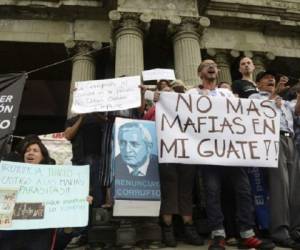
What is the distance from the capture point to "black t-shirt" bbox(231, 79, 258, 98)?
657 cm

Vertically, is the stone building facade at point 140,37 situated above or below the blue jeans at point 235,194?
above

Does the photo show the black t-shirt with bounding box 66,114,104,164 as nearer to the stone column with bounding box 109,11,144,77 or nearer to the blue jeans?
the blue jeans

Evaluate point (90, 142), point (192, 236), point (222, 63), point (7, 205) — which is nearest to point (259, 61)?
point (222, 63)

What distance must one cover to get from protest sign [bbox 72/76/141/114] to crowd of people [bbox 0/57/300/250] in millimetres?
173

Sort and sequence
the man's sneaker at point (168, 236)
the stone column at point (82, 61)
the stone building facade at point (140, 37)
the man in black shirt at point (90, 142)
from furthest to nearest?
the stone column at point (82, 61) < the stone building facade at point (140, 37) < the man in black shirt at point (90, 142) < the man's sneaker at point (168, 236)

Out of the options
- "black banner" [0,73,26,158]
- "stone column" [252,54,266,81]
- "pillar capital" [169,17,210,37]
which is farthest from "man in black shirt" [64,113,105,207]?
"stone column" [252,54,266,81]

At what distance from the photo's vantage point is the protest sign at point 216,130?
560 centimetres

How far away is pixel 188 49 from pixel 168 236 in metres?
8.86

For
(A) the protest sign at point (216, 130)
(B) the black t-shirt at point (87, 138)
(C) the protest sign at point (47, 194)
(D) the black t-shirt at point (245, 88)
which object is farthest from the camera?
(D) the black t-shirt at point (245, 88)

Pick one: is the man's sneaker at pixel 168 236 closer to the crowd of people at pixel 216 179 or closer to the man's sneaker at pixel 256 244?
the crowd of people at pixel 216 179

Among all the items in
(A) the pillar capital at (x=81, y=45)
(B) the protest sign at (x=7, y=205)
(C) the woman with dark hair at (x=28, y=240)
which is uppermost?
(A) the pillar capital at (x=81, y=45)

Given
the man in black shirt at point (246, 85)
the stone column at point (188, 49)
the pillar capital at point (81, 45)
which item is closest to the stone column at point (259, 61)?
the stone column at point (188, 49)

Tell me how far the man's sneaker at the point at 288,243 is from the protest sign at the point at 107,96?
2703 mm

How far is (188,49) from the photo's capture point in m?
13.4
